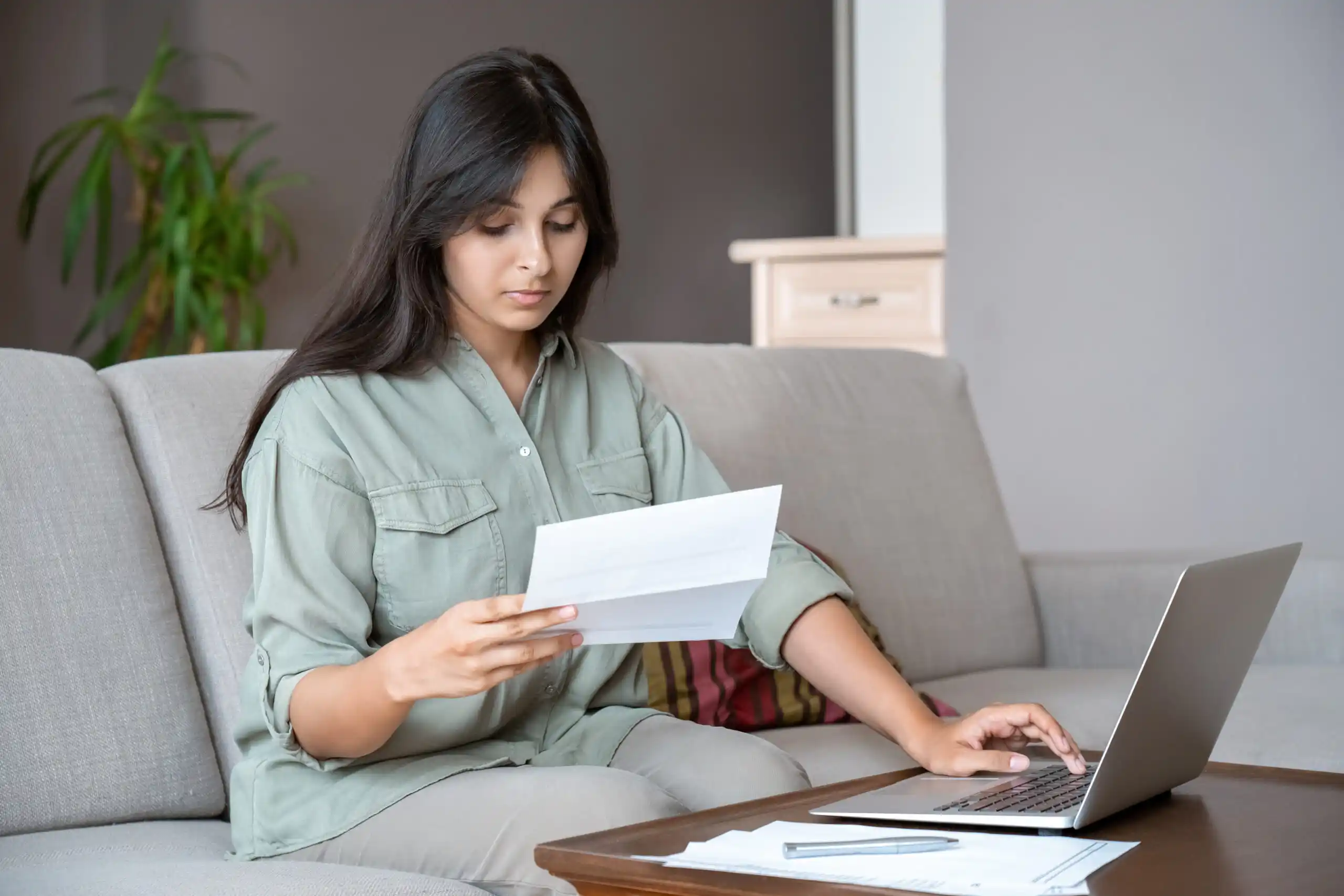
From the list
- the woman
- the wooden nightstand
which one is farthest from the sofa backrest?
the wooden nightstand

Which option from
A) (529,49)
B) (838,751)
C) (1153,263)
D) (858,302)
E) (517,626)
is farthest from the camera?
(529,49)

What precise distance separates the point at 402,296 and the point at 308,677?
14.3 inches

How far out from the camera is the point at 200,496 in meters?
1.42

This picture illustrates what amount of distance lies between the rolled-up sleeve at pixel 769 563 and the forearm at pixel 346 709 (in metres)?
0.33

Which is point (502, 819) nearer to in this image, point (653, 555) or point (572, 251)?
point (653, 555)

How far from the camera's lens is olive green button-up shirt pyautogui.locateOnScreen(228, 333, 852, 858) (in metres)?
1.13

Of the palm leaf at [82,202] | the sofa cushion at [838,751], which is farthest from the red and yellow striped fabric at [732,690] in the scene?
the palm leaf at [82,202]

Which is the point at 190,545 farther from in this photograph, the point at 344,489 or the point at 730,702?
the point at 730,702

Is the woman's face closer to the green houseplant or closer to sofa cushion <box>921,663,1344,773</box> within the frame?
sofa cushion <box>921,663,1344,773</box>

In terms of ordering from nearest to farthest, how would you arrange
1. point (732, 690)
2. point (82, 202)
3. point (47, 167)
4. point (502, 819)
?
1. point (502, 819)
2. point (732, 690)
3. point (82, 202)
4. point (47, 167)

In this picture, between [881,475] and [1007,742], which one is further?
[881,475]

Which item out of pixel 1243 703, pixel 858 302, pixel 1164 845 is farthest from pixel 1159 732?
pixel 858 302

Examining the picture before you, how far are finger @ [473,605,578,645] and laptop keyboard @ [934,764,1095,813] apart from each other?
26cm

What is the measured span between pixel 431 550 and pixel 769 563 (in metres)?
0.31
